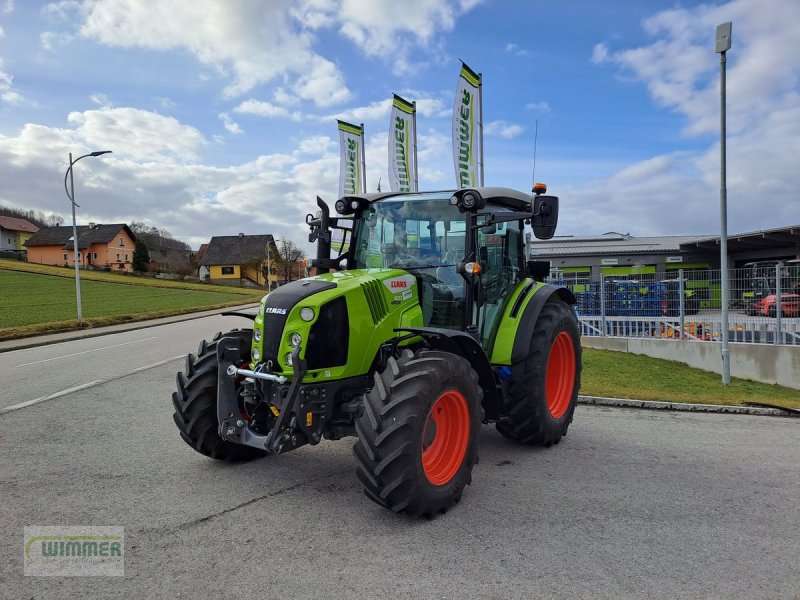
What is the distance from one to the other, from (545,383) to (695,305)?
9.85m

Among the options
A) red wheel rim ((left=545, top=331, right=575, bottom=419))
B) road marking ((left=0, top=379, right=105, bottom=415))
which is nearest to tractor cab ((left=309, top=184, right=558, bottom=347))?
red wheel rim ((left=545, top=331, right=575, bottom=419))

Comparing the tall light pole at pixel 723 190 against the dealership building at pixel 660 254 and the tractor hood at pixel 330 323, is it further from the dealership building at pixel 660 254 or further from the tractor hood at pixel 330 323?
the dealership building at pixel 660 254

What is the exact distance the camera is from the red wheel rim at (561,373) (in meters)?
6.34

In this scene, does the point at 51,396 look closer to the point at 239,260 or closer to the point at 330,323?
the point at 330,323

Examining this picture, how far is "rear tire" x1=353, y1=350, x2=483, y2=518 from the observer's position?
148 inches

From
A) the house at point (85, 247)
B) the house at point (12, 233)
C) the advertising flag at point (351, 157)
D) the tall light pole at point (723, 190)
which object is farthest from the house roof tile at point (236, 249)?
the tall light pole at point (723, 190)

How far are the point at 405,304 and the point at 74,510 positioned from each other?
2881 millimetres

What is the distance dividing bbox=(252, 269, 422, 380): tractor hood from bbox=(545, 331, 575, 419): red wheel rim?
235 cm

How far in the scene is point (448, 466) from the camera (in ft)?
14.3

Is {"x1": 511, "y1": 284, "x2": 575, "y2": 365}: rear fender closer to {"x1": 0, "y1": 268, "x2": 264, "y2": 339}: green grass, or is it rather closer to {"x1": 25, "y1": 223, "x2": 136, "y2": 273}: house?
{"x1": 0, "y1": 268, "x2": 264, "y2": 339}: green grass

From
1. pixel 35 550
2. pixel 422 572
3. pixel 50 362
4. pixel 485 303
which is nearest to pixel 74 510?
pixel 35 550

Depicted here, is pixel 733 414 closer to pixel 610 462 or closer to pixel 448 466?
pixel 610 462

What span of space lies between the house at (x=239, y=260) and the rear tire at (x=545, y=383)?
75617 mm

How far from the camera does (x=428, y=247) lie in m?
5.25
